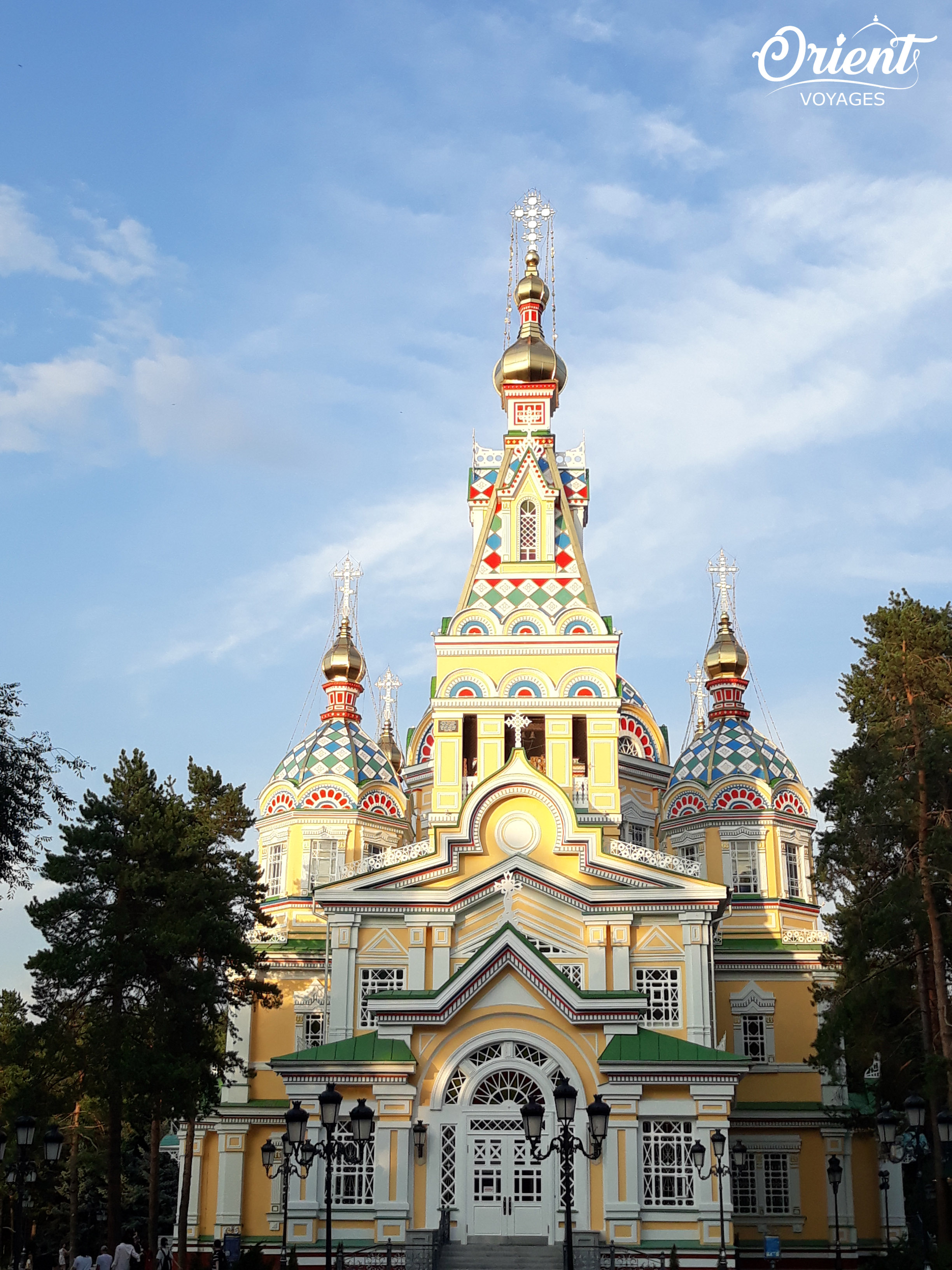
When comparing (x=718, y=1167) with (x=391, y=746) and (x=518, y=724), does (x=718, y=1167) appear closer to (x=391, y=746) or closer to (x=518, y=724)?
(x=518, y=724)

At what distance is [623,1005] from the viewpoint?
94.7ft

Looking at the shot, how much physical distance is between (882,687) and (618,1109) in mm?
9901

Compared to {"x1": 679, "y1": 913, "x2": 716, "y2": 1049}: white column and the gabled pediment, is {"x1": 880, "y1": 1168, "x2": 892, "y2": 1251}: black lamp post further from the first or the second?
the gabled pediment

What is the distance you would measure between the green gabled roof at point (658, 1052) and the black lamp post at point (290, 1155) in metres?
6.22

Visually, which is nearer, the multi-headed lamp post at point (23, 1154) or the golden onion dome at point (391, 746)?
the multi-headed lamp post at point (23, 1154)

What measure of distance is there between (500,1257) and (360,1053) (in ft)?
→ 16.2

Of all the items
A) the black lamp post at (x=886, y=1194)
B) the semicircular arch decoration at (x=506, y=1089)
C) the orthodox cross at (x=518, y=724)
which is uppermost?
the orthodox cross at (x=518, y=724)

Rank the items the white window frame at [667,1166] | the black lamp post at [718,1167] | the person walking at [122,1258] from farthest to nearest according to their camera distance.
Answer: the white window frame at [667,1166] → the black lamp post at [718,1167] → the person walking at [122,1258]

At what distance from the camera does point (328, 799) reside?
41.6 metres

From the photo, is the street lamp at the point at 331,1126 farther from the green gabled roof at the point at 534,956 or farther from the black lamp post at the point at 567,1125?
the green gabled roof at the point at 534,956

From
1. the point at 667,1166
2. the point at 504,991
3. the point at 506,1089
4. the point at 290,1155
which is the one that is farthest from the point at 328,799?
the point at 667,1166

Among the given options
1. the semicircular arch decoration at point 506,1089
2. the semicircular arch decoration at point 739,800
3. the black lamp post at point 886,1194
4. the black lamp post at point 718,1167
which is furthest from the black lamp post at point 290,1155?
the semicircular arch decoration at point 739,800

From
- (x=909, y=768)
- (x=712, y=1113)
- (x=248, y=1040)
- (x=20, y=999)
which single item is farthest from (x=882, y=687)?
(x=20, y=999)

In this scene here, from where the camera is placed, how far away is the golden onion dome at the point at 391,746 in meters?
51.2
